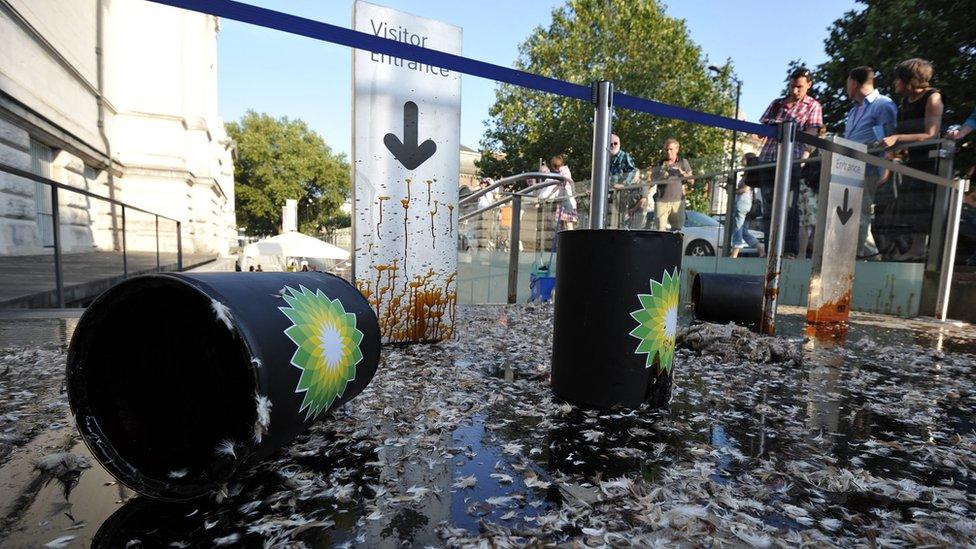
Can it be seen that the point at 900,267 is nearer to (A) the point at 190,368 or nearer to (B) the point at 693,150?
(A) the point at 190,368

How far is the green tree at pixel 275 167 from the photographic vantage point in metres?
46.0

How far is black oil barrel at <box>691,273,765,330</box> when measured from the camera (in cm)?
550

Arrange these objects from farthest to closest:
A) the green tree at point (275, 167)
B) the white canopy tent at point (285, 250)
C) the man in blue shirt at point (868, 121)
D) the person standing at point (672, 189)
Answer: the green tree at point (275, 167)
the white canopy tent at point (285, 250)
the person standing at point (672, 189)
the man in blue shirt at point (868, 121)

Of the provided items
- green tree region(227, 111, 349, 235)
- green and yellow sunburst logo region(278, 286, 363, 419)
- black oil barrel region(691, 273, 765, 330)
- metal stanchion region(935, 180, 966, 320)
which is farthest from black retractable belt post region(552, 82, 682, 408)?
green tree region(227, 111, 349, 235)

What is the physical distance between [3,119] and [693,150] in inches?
1130

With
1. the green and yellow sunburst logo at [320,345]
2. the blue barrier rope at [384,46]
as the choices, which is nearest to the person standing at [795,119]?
the blue barrier rope at [384,46]

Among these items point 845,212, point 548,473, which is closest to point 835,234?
point 845,212

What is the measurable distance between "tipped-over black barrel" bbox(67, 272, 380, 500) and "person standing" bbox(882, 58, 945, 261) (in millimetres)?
7877

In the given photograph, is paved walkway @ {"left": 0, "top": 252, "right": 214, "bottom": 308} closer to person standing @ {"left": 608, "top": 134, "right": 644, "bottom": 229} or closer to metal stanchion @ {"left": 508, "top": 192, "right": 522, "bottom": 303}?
metal stanchion @ {"left": 508, "top": 192, "right": 522, "bottom": 303}

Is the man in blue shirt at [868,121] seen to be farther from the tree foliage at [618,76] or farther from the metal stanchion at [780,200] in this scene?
the tree foliage at [618,76]

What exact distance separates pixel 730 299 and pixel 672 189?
4290mm

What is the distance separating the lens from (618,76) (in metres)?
26.3

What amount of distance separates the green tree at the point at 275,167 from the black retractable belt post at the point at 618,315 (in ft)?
156

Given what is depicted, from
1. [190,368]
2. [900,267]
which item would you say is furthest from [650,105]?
[900,267]
